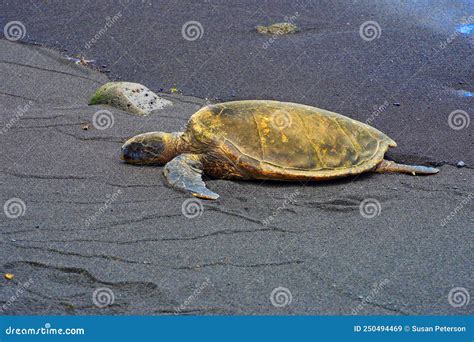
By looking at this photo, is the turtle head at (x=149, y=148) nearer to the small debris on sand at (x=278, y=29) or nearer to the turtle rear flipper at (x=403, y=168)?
the turtle rear flipper at (x=403, y=168)

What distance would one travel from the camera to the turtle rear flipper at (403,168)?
5.94m

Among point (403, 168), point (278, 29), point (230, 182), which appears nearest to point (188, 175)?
point (230, 182)

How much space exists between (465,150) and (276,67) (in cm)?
269

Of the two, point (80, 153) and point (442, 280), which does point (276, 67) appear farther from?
point (442, 280)

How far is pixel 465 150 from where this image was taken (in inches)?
253

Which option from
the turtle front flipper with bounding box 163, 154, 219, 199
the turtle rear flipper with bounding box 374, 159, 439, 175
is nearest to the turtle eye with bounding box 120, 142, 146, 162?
the turtle front flipper with bounding box 163, 154, 219, 199

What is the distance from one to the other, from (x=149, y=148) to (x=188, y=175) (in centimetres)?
62

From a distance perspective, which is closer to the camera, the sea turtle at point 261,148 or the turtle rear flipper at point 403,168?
the sea turtle at point 261,148

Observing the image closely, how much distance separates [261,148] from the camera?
5547 mm

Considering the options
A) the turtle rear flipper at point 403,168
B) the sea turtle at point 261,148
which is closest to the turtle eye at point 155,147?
the sea turtle at point 261,148

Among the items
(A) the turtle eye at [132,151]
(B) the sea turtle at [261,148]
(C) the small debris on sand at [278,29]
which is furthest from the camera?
(C) the small debris on sand at [278,29]

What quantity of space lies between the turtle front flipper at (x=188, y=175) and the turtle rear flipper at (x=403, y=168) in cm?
159

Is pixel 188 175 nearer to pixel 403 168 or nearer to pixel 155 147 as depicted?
pixel 155 147

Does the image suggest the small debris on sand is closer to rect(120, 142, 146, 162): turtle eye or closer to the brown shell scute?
the brown shell scute
